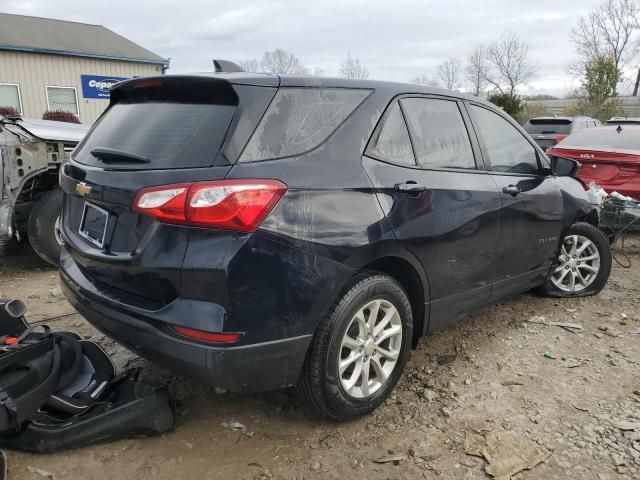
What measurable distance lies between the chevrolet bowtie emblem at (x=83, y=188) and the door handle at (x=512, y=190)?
2480 mm

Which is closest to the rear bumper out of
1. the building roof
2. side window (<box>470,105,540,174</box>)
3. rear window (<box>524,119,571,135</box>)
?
side window (<box>470,105,540,174</box>)

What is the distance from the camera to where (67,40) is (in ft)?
68.9

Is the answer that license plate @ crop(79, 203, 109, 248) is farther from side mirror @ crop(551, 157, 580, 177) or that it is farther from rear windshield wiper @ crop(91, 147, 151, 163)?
side mirror @ crop(551, 157, 580, 177)

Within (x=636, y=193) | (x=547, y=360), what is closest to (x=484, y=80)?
(x=636, y=193)

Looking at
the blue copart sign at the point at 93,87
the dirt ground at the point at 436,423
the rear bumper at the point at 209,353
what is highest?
the blue copart sign at the point at 93,87

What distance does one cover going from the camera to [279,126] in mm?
2359

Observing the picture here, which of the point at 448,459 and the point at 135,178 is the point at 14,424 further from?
the point at 448,459

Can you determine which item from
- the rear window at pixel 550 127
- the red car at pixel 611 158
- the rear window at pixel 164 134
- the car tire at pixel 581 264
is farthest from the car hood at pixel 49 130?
the rear window at pixel 550 127

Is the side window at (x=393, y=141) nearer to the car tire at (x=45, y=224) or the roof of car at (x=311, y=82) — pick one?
the roof of car at (x=311, y=82)

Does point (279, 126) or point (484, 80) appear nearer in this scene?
point (279, 126)

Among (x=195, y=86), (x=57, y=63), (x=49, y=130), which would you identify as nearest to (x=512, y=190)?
(x=195, y=86)

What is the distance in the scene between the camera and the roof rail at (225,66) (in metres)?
2.82

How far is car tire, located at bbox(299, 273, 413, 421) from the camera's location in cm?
246

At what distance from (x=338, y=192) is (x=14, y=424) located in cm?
172
